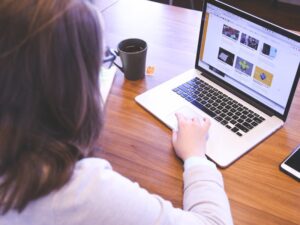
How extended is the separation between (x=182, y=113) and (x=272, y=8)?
2790 millimetres

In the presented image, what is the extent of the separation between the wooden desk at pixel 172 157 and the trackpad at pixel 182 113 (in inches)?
0.9

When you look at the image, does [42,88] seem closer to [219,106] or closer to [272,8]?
[219,106]

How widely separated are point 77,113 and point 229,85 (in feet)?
2.05

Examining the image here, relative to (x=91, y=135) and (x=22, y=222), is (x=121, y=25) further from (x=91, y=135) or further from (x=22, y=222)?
(x=22, y=222)

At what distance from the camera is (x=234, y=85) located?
1101mm

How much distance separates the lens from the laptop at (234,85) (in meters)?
0.94

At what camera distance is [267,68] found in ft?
3.20

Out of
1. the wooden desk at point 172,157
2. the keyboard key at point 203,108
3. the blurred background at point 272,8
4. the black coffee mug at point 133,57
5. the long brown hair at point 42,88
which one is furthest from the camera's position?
the blurred background at point 272,8

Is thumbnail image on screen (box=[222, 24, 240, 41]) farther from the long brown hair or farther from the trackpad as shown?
the long brown hair

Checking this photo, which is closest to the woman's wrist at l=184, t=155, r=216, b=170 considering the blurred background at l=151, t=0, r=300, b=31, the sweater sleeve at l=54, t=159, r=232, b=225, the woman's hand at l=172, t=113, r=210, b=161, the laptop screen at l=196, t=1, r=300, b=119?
the woman's hand at l=172, t=113, r=210, b=161

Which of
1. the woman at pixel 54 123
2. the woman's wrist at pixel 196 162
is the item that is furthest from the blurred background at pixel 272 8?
the woman at pixel 54 123

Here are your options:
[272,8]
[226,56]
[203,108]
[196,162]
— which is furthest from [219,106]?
[272,8]

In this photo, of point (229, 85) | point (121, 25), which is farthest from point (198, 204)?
point (121, 25)

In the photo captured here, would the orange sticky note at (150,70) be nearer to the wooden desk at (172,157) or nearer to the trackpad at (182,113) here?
the wooden desk at (172,157)
